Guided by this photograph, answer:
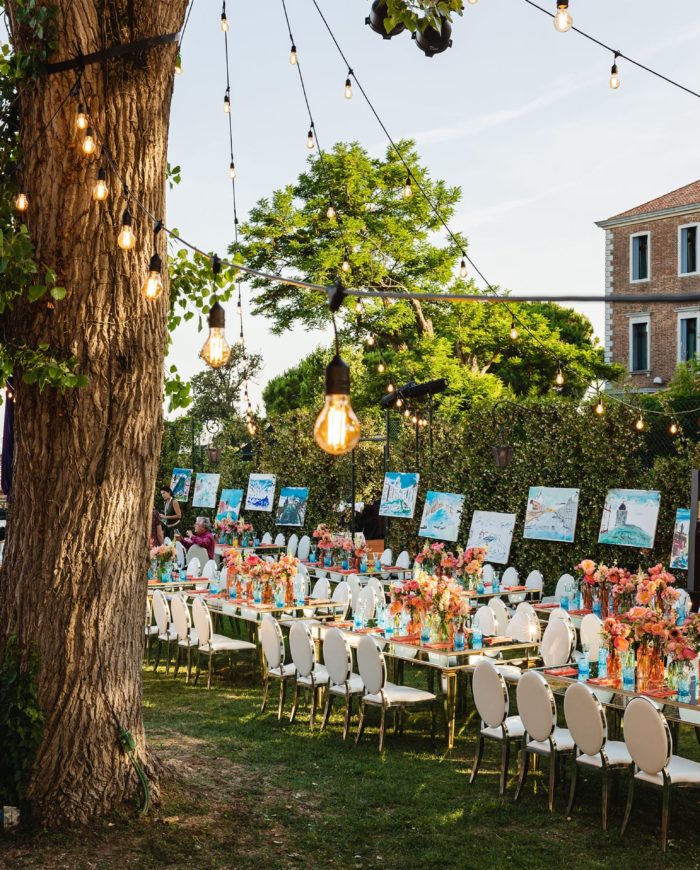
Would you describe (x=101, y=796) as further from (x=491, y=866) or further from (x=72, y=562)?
(x=491, y=866)

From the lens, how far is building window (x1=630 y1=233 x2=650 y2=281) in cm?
3341

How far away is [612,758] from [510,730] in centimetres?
85

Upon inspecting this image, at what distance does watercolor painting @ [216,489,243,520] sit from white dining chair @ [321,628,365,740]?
10.7 m

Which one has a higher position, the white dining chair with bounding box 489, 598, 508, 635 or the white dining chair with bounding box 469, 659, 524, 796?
the white dining chair with bounding box 489, 598, 508, 635

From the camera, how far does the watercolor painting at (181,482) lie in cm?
2044

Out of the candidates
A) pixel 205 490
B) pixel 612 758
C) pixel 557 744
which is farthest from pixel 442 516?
pixel 612 758

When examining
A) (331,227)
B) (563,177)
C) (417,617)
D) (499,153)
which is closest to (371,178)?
(331,227)

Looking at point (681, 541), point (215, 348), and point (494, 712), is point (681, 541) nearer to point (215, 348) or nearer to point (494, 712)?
point (494, 712)

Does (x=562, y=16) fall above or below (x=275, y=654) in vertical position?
above

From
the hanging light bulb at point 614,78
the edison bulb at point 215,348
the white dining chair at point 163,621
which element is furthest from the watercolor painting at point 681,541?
the edison bulb at point 215,348

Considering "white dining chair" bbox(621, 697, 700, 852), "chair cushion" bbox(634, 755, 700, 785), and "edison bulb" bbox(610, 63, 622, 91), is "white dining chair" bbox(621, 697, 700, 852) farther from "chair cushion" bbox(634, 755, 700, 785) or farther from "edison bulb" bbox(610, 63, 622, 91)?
"edison bulb" bbox(610, 63, 622, 91)

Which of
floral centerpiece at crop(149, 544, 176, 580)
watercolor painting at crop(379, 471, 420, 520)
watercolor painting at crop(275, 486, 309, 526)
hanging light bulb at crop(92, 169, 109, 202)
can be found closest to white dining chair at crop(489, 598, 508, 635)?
floral centerpiece at crop(149, 544, 176, 580)

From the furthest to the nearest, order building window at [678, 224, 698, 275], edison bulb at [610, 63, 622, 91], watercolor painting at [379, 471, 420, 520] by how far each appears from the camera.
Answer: building window at [678, 224, 698, 275] → watercolor painting at [379, 471, 420, 520] → edison bulb at [610, 63, 622, 91]

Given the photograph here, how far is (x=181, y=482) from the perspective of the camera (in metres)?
20.7
